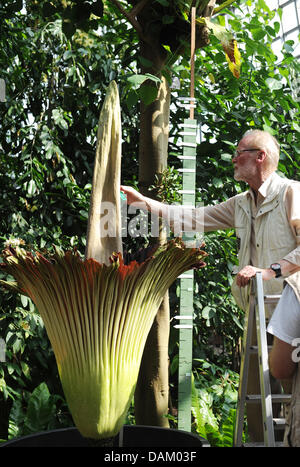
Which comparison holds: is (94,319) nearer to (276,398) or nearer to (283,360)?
(283,360)

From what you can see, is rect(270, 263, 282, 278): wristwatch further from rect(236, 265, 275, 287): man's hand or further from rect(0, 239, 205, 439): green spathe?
rect(0, 239, 205, 439): green spathe

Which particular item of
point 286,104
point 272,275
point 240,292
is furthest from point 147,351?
point 286,104

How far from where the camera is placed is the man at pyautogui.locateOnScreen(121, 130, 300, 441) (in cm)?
209

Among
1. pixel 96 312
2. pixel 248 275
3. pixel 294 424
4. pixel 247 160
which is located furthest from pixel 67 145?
pixel 294 424

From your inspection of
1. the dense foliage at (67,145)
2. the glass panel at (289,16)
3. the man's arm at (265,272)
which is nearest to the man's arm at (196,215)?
the dense foliage at (67,145)

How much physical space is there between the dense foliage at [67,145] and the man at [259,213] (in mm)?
493

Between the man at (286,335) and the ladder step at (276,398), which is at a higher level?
the man at (286,335)

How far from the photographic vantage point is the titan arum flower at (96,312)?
4.14ft

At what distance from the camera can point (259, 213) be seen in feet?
7.07

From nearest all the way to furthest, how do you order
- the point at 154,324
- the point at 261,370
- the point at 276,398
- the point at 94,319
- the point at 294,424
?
the point at 94,319 < the point at 294,424 < the point at 261,370 < the point at 276,398 < the point at 154,324

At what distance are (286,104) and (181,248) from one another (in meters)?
1.95

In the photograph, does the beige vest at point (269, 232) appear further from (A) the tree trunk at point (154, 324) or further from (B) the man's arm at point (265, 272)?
(A) the tree trunk at point (154, 324)

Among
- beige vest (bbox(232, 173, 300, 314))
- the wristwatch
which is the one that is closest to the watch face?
the wristwatch

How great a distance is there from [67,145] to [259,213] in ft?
4.76
